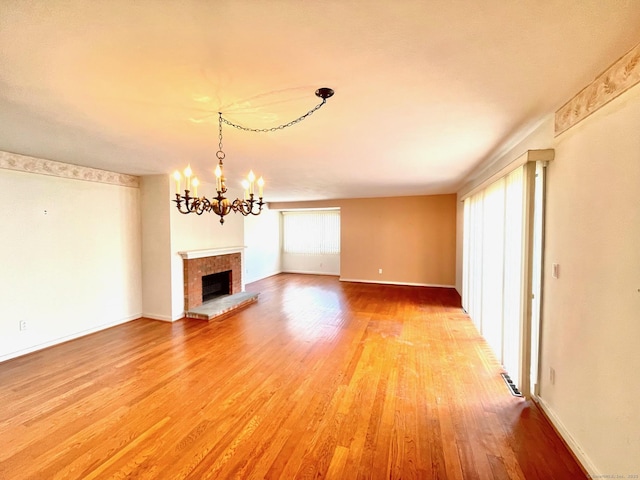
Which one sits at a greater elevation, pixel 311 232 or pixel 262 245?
pixel 311 232

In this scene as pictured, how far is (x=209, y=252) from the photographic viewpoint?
5.20 meters

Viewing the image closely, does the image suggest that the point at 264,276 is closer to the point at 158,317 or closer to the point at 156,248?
the point at 158,317

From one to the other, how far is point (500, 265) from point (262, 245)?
21.4ft

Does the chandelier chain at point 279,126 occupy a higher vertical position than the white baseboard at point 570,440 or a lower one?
higher

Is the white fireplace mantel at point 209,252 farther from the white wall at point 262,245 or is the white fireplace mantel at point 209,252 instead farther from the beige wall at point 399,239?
the beige wall at point 399,239

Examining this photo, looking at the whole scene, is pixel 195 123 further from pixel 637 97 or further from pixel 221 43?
pixel 637 97

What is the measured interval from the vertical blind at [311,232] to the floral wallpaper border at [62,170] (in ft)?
17.1

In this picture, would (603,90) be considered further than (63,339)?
No

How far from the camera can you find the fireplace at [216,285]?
5.63 m

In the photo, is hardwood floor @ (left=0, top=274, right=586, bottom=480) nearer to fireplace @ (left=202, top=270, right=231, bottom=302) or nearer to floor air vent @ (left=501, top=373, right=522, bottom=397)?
floor air vent @ (left=501, top=373, right=522, bottom=397)

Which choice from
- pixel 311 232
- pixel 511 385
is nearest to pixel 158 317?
pixel 511 385

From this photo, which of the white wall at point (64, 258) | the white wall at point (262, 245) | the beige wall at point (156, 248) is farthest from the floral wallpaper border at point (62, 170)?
the white wall at point (262, 245)

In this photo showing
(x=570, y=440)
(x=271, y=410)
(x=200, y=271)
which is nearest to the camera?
(x=570, y=440)

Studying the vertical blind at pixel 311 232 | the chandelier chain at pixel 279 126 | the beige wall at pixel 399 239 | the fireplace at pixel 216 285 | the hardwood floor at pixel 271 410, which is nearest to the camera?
the hardwood floor at pixel 271 410
